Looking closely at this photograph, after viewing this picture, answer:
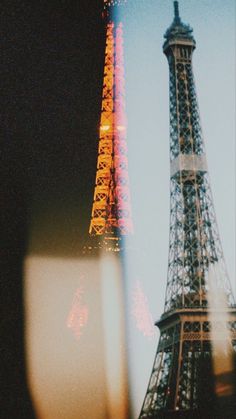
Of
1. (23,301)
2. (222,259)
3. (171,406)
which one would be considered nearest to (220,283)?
(222,259)

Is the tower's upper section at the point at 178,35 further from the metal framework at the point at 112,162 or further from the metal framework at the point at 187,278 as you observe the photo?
the metal framework at the point at 112,162

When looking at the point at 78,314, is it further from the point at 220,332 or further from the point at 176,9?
the point at 176,9

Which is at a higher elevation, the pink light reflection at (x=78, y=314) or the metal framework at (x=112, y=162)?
the metal framework at (x=112, y=162)

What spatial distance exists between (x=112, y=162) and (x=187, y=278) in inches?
283

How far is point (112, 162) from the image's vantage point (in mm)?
22516

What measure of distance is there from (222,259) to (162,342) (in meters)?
4.80

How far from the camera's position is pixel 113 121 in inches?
867

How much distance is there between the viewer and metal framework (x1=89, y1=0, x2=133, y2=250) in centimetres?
2162

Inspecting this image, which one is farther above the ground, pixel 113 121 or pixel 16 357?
pixel 113 121

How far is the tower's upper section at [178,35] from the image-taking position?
29.5 metres

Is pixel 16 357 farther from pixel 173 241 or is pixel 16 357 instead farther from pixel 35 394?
pixel 173 241

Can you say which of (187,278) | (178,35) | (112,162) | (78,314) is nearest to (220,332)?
(187,278)

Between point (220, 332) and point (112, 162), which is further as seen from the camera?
point (220, 332)

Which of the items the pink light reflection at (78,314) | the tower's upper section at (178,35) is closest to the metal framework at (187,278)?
the tower's upper section at (178,35)
